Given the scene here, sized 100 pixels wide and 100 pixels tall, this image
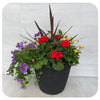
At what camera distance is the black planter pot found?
1257 millimetres

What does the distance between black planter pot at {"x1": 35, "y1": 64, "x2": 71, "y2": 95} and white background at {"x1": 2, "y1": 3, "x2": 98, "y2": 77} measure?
600 mm

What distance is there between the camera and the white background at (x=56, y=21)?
166 cm

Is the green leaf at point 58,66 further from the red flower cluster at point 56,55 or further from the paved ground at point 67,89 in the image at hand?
the paved ground at point 67,89

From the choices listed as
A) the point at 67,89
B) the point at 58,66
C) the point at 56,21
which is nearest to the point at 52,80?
the point at 58,66

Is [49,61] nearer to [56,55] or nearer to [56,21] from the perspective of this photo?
[56,55]

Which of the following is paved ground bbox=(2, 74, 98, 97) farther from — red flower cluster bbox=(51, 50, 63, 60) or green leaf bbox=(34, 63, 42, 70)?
red flower cluster bbox=(51, 50, 63, 60)

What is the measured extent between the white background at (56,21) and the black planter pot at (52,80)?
60 cm

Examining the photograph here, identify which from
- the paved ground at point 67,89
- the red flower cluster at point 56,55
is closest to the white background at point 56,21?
the paved ground at point 67,89

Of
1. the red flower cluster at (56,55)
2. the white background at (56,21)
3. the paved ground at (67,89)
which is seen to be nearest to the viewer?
the red flower cluster at (56,55)

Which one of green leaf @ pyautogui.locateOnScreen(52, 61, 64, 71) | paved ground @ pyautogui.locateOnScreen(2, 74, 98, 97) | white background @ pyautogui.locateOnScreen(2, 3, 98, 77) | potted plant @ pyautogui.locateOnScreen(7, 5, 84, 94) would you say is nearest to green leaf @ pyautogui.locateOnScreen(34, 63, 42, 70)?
potted plant @ pyautogui.locateOnScreen(7, 5, 84, 94)

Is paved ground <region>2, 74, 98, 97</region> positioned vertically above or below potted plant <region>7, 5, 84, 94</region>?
below

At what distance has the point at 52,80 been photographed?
50.5 inches

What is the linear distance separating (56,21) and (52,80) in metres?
0.80

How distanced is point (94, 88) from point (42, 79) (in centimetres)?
65
